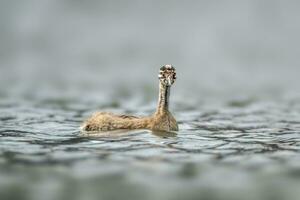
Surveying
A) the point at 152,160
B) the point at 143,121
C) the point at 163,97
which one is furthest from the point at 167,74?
the point at 152,160

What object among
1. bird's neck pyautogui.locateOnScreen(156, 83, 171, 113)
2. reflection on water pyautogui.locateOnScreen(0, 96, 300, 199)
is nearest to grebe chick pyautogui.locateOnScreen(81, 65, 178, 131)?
bird's neck pyautogui.locateOnScreen(156, 83, 171, 113)

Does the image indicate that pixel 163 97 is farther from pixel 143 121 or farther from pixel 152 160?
pixel 152 160

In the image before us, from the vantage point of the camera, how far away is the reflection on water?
13969 mm

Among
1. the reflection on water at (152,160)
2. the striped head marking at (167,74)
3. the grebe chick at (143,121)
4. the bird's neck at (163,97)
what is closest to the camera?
the reflection on water at (152,160)

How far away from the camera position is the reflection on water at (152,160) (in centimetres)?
1397

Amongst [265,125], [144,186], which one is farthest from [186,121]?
[144,186]

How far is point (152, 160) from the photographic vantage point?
16.8 m

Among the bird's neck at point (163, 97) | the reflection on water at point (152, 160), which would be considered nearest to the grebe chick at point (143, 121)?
the bird's neck at point (163, 97)

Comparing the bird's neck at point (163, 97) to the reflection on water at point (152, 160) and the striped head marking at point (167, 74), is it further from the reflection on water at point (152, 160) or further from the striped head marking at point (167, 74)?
the reflection on water at point (152, 160)

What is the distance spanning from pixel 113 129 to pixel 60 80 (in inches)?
797

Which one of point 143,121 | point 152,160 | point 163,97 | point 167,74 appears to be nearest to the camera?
point 152,160

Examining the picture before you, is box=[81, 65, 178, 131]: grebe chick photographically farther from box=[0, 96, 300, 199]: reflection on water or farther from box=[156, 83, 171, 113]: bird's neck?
box=[0, 96, 300, 199]: reflection on water

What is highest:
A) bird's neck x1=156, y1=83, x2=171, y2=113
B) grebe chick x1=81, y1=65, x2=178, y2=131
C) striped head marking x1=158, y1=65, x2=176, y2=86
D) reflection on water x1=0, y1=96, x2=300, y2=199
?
striped head marking x1=158, y1=65, x2=176, y2=86

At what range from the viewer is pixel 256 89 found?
3825cm
